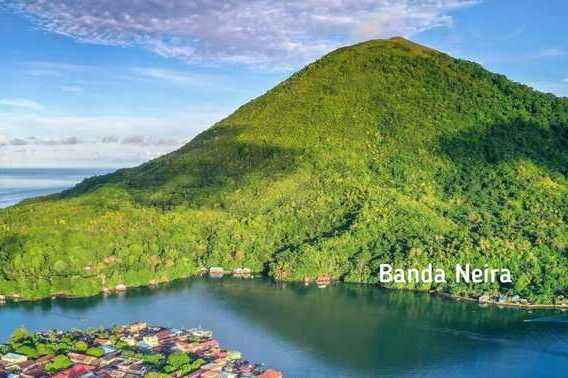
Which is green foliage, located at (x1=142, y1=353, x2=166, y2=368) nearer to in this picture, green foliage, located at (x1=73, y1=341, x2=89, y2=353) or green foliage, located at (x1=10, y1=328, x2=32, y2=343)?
green foliage, located at (x1=73, y1=341, x2=89, y2=353)

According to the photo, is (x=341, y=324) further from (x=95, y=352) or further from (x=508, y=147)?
(x=508, y=147)

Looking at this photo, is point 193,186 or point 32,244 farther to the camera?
point 193,186

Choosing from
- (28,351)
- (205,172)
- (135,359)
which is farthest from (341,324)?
(205,172)

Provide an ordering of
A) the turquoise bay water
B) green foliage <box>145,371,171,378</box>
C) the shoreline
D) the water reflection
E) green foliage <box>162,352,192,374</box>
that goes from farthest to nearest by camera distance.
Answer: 1. the shoreline
2. the water reflection
3. the turquoise bay water
4. green foliage <box>162,352,192,374</box>
5. green foliage <box>145,371,171,378</box>

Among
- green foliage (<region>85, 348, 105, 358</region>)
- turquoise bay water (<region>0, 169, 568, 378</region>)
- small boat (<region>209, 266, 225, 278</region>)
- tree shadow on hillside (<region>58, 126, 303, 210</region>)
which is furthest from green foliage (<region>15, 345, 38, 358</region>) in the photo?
tree shadow on hillside (<region>58, 126, 303, 210</region>)

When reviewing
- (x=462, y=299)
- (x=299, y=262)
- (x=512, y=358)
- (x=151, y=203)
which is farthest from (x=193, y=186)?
(x=512, y=358)

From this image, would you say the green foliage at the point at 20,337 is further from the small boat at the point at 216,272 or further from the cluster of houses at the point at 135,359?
the small boat at the point at 216,272

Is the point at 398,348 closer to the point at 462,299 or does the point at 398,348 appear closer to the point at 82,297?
the point at 462,299
